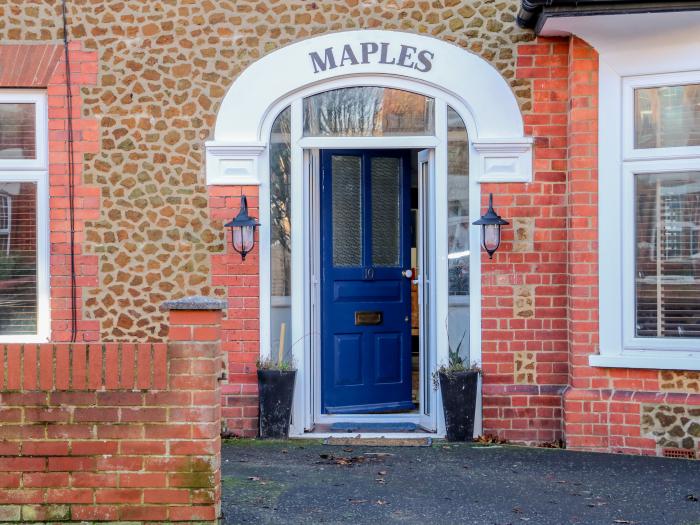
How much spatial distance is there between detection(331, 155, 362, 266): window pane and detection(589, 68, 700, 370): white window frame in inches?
81.4

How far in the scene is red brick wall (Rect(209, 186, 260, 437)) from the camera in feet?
24.6

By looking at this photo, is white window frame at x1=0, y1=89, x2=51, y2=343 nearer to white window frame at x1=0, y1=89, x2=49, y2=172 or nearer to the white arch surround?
white window frame at x1=0, y1=89, x2=49, y2=172

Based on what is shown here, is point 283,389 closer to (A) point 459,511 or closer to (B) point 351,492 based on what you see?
(B) point 351,492

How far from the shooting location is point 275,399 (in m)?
7.34

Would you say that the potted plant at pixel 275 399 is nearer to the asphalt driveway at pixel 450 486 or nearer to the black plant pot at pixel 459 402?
the asphalt driveway at pixel 450 486

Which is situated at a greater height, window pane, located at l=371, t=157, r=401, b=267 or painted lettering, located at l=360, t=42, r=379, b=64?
painted lettering, located at l=360, t=42, r=379, b=64

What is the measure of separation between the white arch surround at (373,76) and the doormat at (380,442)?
6.74 ft

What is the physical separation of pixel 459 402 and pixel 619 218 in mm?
1804

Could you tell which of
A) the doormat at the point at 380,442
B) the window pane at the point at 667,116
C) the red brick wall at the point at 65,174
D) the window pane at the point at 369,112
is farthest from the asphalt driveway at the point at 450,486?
the window pane at the point at 369,112

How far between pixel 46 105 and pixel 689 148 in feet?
16.0

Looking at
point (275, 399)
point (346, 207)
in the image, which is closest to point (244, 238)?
point (346, 207)

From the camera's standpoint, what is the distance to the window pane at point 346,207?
8.09 m

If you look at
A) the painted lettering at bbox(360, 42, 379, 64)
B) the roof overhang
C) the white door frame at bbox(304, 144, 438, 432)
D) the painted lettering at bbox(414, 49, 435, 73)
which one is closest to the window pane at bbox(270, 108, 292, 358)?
the white door frame at bbox(304, 144, 438, 432)

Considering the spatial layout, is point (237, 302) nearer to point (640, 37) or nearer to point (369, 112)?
point (369, 112)
